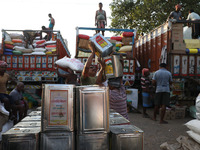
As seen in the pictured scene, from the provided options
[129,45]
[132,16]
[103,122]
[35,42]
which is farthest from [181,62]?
[132,16]

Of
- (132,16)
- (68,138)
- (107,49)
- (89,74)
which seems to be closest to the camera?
(68,138)

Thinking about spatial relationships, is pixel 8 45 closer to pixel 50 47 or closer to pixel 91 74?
pixel 50 47

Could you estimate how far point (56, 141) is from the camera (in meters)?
1.40

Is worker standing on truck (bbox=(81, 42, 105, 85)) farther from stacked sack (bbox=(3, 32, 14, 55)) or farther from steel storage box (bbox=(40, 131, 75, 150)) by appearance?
stacked sack (bbox=(3, 32, 14, 55))

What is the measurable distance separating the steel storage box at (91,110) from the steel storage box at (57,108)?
0.21ft

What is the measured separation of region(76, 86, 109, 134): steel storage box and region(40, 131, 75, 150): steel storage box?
113 mm

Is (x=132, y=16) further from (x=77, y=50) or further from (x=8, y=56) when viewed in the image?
(x=8, y=56)

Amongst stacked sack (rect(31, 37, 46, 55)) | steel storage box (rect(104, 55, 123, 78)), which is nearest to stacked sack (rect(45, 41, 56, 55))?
stacked sack (rect(31, 37, 46, 55))

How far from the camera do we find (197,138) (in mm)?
2887

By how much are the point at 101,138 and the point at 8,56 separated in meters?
6.34

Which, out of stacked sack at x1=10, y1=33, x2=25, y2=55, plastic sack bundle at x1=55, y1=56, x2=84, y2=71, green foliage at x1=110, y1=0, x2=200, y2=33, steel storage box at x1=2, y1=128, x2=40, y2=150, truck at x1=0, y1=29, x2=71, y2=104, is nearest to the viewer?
steel storage box at x1=2, y1=128, x2=40, y2=150

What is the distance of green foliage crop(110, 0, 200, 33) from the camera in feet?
44.1

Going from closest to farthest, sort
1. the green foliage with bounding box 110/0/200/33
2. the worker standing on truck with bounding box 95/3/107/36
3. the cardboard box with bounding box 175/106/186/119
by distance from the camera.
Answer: the cardboard box with bounding box 175/106/186/119 < the worker standing on truck with bounding box 95/3/107/36 < the green foliage with bounding box 110/0/200/33

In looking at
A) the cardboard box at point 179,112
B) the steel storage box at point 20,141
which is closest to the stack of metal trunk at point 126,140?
the steel storage box at point 20,141
